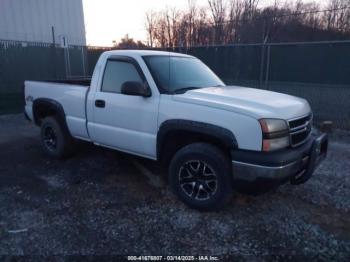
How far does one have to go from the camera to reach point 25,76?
1091 cm

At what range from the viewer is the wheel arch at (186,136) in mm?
3164

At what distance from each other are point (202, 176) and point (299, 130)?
48.2 inches

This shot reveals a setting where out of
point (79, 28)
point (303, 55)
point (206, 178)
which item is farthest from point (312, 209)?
point (79, 28)

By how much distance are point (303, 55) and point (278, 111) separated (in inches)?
243

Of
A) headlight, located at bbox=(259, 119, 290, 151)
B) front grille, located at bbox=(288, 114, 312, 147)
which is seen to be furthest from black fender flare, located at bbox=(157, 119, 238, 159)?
front grille, located at bbox=(288, 114, 312, 147)

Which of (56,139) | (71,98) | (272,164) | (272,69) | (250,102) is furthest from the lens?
(272,69)

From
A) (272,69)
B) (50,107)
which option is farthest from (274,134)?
(272,69)

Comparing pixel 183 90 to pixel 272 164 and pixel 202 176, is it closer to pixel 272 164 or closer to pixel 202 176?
pixel 202 176

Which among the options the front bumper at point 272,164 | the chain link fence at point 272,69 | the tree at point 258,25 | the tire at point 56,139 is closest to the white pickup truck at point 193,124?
the front bumper at point 272,164

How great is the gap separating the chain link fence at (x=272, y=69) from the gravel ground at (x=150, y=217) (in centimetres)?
396

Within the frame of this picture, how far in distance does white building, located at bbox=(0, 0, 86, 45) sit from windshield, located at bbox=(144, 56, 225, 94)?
11816mm

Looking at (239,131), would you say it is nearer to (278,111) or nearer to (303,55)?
(278,111)

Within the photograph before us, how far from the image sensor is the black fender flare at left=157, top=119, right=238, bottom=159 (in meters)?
3.13

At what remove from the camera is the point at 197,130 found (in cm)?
335
